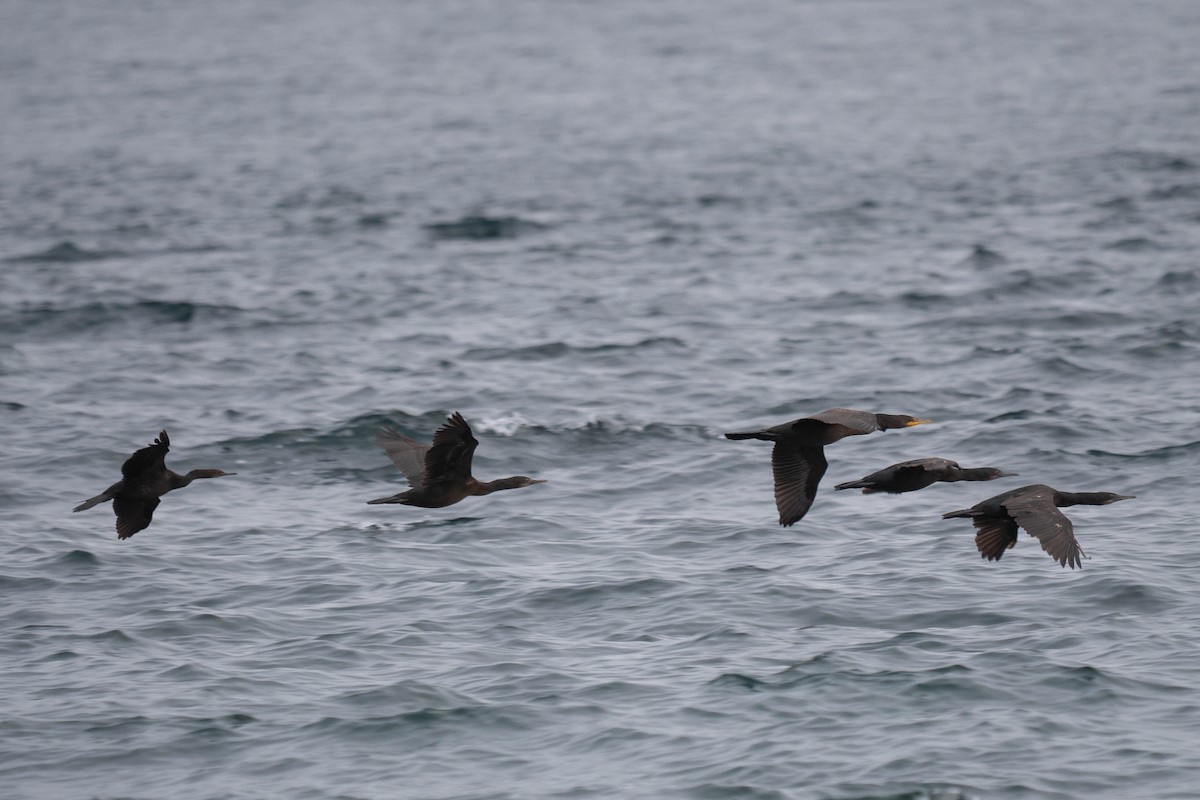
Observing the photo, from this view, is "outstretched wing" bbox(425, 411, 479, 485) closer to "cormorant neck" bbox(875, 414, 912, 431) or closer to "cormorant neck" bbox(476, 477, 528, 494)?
"cormorant neck" bbox(476, 477, 528, 494)

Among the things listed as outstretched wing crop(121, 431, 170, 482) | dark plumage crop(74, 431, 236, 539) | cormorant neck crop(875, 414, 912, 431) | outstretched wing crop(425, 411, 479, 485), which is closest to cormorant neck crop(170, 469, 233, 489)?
dark plumage crop(74, 431, 236, 539)

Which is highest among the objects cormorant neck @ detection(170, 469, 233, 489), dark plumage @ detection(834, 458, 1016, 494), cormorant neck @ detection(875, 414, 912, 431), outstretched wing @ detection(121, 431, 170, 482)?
outstretched wing @ detection(121, 431, 170, 482)

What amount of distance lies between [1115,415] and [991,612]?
5.78 meters

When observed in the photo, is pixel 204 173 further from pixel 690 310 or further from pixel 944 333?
pixel 944 333

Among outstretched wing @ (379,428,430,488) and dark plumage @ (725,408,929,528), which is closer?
dark plumage @ (725,408,929,528)

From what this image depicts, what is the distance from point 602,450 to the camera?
17.6 m

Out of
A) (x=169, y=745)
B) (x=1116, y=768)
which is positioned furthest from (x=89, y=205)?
(x=1116, y=768)

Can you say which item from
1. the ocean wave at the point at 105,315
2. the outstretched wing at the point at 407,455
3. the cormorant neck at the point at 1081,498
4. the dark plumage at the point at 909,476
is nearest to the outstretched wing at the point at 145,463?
the outstretched wing at the point at 407,455

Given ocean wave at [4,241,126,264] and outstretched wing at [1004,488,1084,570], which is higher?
ocean wave at [4,241,126,264]

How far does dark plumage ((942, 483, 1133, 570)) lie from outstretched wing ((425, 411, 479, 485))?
10.8 feet

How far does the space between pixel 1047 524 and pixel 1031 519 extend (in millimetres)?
142

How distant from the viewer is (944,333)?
22062mm

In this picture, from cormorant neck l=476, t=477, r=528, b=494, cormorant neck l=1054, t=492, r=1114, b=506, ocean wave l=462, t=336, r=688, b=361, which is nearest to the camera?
cormorant neck l=1054, t=492, r=1114, b=506

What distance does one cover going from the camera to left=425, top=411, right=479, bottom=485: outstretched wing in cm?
1207
